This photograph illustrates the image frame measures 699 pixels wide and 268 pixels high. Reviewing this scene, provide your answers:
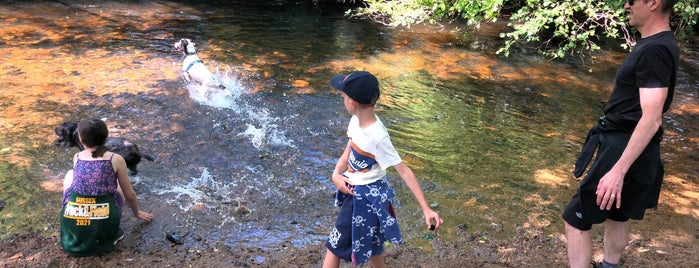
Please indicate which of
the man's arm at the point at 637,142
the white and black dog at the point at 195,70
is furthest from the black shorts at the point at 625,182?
the white and black dog at the point at 195,70

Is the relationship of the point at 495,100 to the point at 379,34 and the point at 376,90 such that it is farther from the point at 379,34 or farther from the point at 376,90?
the point at 376,90

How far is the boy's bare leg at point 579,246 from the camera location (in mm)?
3252

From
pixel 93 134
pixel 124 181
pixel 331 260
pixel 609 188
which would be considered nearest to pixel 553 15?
pixel 609 188

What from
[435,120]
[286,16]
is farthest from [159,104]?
[286,16]

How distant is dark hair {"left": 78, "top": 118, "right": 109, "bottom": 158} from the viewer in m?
3.62

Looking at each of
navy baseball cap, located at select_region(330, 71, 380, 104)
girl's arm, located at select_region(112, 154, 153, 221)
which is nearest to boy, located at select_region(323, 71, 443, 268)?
navy baseball cap, located at select_region(330, 71, 380, 104)

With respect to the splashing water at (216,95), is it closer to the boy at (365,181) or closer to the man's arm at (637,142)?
the boy at (365,181)

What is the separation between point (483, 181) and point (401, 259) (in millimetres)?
1854

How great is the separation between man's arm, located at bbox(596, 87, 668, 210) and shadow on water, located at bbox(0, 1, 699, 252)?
65.1 inches

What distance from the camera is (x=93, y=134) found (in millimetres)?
3650

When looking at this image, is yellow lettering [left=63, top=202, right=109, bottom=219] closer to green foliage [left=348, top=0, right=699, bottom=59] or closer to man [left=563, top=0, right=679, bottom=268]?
man [left=563, top=0, right=679, bottom=268]

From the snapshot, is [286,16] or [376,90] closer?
[376,90]

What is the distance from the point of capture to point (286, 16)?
1430cm

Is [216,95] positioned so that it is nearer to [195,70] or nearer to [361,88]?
[195,70]
